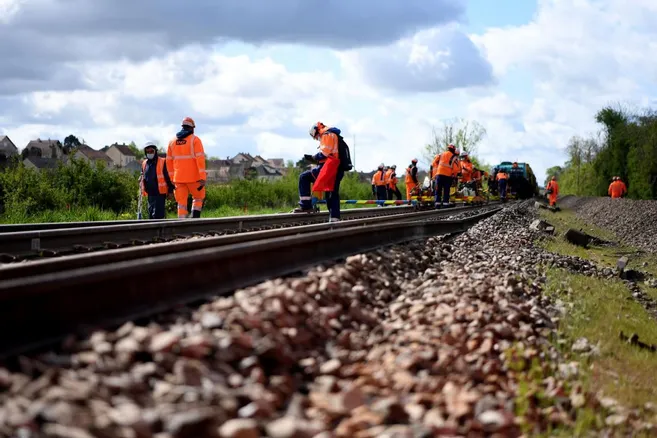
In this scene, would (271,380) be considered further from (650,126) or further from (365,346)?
(650,126)

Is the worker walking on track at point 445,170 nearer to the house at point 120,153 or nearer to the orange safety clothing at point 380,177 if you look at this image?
the orange safety clothing at point 380,177

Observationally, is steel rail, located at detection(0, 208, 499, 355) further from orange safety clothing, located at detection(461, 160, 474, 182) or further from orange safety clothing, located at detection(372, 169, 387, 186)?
orange safety clothing, located at detection(461, 160, 474, 182)

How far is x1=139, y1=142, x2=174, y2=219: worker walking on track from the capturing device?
14.5 meters

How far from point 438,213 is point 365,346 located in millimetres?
13781

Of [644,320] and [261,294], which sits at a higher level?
[261,294]

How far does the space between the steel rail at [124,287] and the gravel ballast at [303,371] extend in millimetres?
202

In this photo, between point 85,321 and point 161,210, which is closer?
point 85,321

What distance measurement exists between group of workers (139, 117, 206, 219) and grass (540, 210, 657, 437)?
698 cm

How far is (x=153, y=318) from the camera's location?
459cm

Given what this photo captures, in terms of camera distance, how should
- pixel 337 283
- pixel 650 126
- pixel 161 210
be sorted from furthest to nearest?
pixel 650 126, pixel 161 210, pixel 337 283

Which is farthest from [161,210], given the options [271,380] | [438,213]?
[271,380]

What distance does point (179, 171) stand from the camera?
14.0 metres

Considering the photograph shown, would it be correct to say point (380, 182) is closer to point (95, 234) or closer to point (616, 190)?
point (95, 234)

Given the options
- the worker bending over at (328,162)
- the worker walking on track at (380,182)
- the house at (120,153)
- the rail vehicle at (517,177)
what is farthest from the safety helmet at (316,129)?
the house at (120,153)
